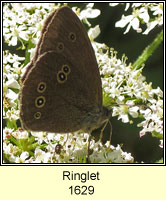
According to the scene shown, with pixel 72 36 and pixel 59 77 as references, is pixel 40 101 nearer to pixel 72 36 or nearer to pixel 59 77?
pixel 59 77

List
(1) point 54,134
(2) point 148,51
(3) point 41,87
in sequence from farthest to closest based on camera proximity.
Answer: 1. (2) point 148,51
2. (1) point 54,134
3. (3) point 41,87

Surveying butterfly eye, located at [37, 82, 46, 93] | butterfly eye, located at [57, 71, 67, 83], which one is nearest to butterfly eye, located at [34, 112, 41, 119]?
butterfly eye, located at [37, 82, 46, 93]

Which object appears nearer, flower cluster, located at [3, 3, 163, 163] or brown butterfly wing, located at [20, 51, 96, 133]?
brown butterfly wing, located at [20, 51, 96, 133]

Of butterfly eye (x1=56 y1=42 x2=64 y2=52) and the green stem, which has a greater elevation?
the green stem

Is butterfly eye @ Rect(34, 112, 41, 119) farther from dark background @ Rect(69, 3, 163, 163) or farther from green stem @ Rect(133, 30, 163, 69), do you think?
green stem @ Rect(133, 30, 163, 69)

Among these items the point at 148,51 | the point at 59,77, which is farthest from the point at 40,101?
the point at 148,51

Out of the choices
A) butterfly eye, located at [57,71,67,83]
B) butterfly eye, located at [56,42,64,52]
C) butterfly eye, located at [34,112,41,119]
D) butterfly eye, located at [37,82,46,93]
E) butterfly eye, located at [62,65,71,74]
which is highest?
butterfly eye, located at [56,42,64,52]
